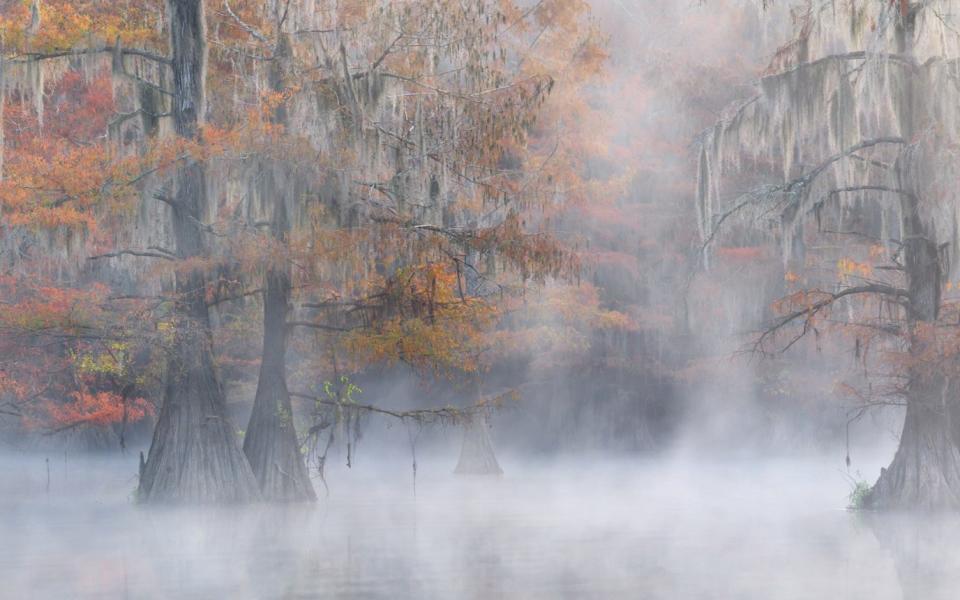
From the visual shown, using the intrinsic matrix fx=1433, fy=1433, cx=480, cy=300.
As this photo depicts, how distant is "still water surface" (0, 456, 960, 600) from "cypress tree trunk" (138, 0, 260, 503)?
0.68 metres

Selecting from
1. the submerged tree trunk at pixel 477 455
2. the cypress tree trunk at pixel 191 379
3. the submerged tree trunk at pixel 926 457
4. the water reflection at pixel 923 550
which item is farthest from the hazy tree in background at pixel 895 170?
the submerged tree trunk at pixel 477 455

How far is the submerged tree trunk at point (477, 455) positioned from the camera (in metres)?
31.5

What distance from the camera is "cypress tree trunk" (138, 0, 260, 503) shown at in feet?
67.8

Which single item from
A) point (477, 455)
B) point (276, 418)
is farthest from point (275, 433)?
point (477, 455)

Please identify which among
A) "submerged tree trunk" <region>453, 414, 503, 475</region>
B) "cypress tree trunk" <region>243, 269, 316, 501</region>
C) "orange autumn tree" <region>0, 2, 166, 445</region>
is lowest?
"submerged tree trunk" <region>453, 414, 503, 475</region>

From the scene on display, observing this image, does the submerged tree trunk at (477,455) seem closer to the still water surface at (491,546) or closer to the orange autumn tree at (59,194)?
the still water surface at (491,546)

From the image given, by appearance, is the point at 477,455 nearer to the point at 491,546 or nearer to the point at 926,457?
the point at 926,457

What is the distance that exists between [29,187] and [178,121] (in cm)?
254

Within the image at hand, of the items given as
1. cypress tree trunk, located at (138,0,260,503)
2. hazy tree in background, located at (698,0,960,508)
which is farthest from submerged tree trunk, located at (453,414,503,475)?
hazy tree in background, located at (698,0,960,508)

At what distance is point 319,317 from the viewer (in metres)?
23.5

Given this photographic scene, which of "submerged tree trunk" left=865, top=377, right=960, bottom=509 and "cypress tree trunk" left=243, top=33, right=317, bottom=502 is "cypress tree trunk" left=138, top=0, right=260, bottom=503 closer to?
"cypress tree trunk" left=243, top=33, right=317, bottom=502

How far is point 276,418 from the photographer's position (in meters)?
22.1

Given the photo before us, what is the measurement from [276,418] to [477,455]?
33.2 feet

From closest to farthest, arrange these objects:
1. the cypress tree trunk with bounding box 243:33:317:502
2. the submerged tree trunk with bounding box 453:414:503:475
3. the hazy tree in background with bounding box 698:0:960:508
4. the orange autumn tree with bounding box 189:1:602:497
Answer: the hazy tree in background with bounding box 698:0:960:508 → the orange autumn tree with bounding box 189:1:602:497 → the cypress tree trunk with bounding box 243:33:317:502 → the submerged tree trunk with bounding box 453:414:503:475
